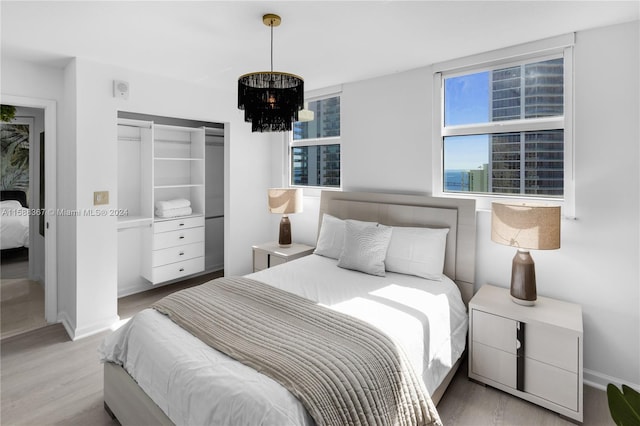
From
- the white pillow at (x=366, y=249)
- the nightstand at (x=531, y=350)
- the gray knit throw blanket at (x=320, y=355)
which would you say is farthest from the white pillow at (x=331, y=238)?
the nightstand at (x=531, y=350)

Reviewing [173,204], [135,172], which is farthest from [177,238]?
[135,172]

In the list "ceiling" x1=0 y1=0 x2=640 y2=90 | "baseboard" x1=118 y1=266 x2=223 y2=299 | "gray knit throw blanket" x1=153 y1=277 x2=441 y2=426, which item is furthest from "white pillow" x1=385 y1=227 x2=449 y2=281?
"baseboard" x1=118 y1=266 x2=223 y2=299

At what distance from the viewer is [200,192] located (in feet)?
14.9

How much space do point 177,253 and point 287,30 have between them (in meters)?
3.04

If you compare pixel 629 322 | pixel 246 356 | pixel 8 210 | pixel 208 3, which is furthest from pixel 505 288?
pixel 8 210

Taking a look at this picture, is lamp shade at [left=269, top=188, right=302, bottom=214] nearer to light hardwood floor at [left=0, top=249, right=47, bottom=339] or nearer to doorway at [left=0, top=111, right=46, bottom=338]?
light hardwood floor at [left=0, top=249, right=47, bottom=339]

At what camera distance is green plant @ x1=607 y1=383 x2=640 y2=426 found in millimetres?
736

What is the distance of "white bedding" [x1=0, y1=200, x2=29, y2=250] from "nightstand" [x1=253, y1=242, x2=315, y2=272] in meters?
3.22

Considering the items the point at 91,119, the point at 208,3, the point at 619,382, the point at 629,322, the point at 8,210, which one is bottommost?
the point at 619,382

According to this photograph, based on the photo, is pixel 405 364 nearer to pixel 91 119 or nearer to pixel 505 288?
pixel 505 288

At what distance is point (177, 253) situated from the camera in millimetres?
4266

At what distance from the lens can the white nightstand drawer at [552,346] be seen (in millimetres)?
2059

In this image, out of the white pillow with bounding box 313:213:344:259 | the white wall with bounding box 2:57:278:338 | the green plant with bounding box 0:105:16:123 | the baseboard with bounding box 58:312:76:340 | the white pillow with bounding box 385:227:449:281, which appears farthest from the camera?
the green plant with bounding box 0:105:16:123

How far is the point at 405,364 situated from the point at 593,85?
7.72ft
